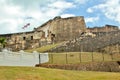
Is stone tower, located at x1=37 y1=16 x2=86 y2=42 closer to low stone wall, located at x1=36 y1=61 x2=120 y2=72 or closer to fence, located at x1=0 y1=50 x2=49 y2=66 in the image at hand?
fence, located at x1=0 y1=50 x2=49 y2=66

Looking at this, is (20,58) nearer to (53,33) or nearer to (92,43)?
(92,43)

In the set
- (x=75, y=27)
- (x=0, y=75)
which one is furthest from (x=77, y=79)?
(x=75, y=27)

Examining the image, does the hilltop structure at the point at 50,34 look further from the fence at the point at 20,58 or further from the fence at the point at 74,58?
the fence at the point at 20,58

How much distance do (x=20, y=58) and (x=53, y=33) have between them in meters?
44.9

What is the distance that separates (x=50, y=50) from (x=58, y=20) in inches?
972

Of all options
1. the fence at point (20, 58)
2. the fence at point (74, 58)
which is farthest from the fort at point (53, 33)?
the fence at point (20, 58)

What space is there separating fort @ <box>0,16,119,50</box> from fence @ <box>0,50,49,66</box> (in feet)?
103

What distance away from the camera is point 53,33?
89312mm

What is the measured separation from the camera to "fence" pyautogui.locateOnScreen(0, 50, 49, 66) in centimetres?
4087

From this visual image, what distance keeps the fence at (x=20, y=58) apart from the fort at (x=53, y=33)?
103 ft

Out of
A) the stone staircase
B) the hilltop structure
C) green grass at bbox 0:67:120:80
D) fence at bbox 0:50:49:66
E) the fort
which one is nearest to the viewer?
green grass at bbox 0:67:120:80

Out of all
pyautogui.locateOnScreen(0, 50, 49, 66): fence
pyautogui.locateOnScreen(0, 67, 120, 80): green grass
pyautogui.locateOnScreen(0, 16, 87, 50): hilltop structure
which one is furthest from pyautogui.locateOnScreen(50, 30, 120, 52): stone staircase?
pyautogui.locateOnScreen(0, 67, 120, 80): green grass

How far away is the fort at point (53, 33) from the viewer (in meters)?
85.6

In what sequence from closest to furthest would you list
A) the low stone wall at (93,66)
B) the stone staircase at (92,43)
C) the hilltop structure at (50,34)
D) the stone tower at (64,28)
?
the low stone wall at (93,66) < the stone staircase at (92,43) < the hilltop structure at (50,34) < the stone tower at (64,28)
